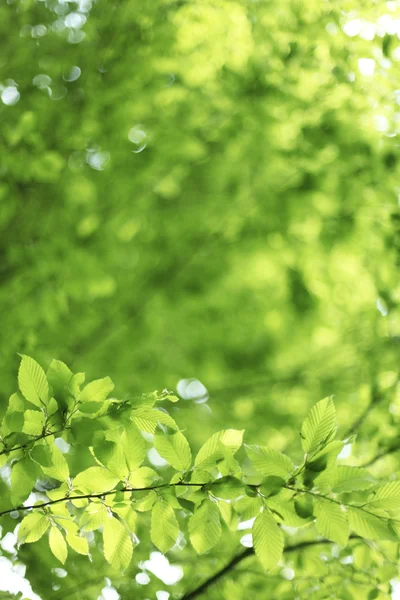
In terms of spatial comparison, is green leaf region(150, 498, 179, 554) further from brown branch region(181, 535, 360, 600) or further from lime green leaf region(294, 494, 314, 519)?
brown branch region(181, 535, 360, 600)

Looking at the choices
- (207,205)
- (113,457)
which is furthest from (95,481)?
(207,205)

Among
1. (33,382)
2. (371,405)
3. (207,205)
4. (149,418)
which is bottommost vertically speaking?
(371,405)

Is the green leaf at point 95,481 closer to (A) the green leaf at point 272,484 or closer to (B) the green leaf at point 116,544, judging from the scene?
(B) the green leaf at point 116,544

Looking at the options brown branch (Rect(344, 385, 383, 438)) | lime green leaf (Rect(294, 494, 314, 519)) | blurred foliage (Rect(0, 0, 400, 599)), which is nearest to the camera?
lime green leaf (Rect(294, 494, 314, 519))

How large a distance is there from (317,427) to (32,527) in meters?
0.56

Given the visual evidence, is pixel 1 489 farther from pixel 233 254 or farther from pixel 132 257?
pixel 233 254

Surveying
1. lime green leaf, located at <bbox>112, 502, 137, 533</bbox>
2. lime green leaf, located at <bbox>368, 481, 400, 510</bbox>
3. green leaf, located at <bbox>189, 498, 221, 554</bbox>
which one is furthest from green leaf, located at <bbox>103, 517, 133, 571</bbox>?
lime green leaf, located at <bbox>368, 481, 400, 510</bbox>

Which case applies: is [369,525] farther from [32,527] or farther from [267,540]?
[32,527]

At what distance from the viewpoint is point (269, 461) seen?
36.4 inches

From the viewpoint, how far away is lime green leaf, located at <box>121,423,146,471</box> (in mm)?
928

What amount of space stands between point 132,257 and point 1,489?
4.80 ft

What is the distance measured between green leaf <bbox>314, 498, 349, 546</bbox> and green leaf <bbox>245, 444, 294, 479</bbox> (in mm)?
84

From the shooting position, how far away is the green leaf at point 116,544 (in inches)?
37.2

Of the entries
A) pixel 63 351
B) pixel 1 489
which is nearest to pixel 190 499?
pixel 1 489
